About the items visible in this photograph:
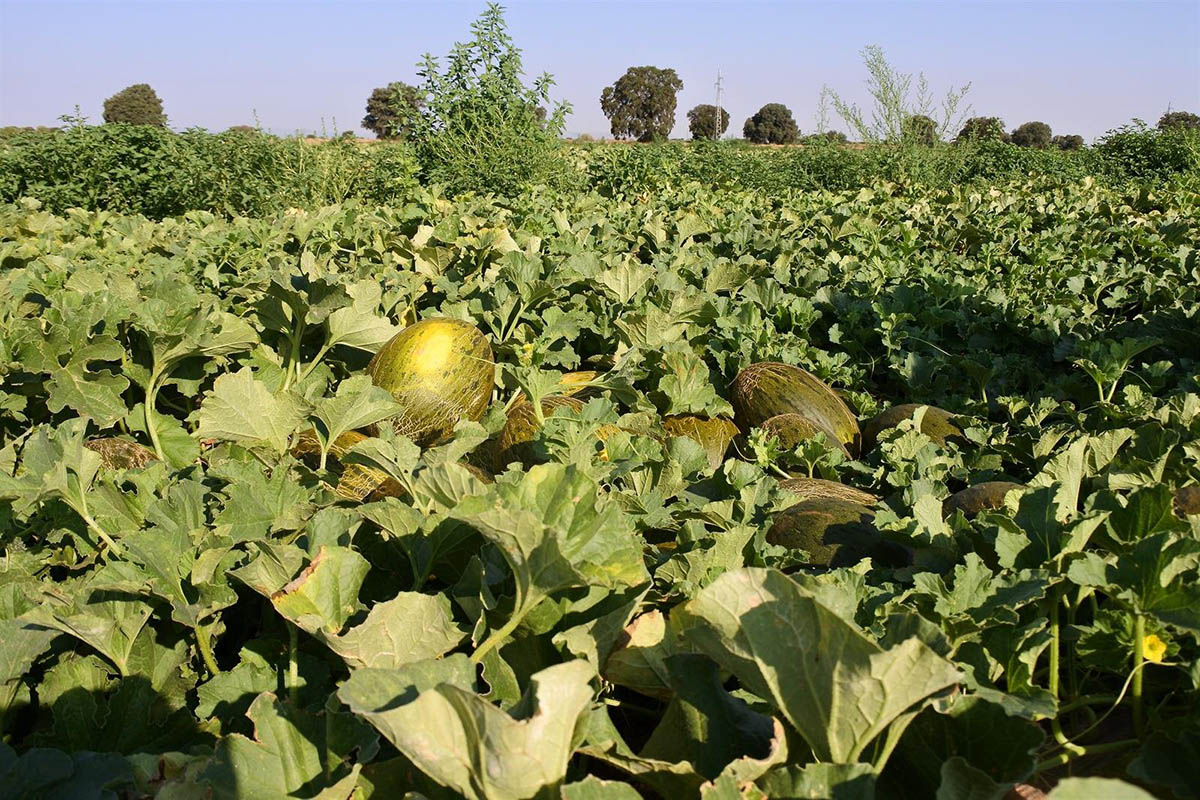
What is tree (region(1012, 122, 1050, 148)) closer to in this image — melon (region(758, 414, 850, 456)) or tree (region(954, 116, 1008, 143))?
tree (region(954, 116, 1008, 143))

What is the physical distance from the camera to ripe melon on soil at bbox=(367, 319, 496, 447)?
3.71m

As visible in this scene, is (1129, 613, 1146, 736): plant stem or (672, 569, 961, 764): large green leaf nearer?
(672, 569, 961, 764): large green leaf

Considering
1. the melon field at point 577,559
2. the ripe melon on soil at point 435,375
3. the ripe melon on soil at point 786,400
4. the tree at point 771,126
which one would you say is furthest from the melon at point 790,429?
the tree at point 771,126

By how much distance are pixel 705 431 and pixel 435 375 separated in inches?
43.8

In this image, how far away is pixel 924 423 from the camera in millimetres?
3412

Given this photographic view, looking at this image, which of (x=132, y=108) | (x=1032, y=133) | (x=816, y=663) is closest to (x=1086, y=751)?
(x=816, y=663)

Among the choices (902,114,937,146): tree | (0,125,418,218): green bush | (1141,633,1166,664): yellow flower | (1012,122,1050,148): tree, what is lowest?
(1141,633,1166,664): yellow flower

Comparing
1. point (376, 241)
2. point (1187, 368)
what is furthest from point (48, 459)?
point (1187, 368)

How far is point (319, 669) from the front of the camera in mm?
1607

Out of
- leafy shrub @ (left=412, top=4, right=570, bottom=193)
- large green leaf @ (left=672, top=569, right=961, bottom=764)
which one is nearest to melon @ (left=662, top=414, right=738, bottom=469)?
large green leaf @ (left=672, top=569, right=961, bottom=764)

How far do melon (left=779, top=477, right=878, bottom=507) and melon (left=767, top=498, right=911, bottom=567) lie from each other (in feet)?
0.36

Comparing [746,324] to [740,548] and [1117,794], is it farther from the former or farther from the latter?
[1117,794]

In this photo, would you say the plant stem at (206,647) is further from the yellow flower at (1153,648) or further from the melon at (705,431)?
the melon at (705,431)

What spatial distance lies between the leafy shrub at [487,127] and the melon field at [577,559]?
717 cm
